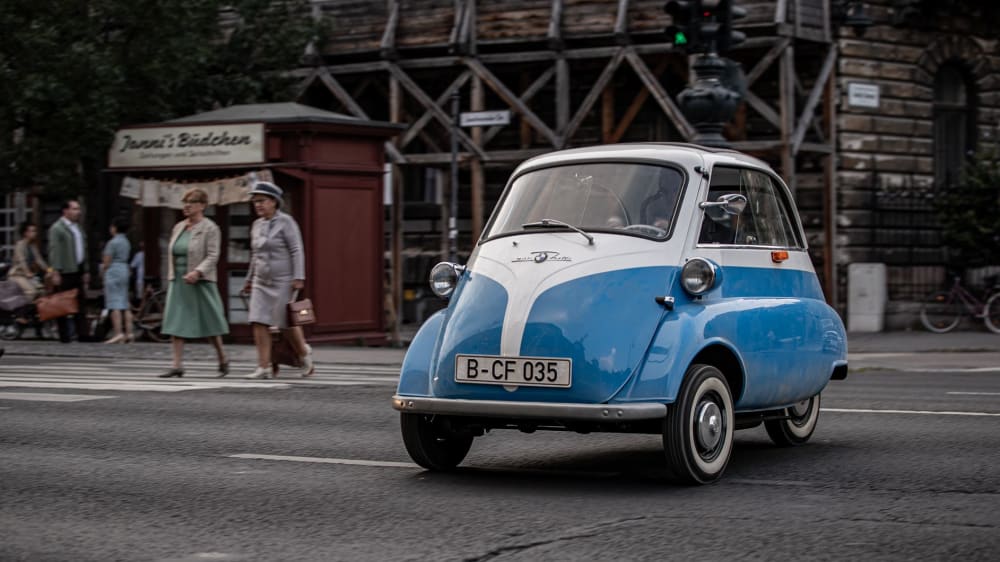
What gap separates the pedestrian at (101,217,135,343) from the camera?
2194 centimetres

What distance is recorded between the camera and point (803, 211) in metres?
24.6

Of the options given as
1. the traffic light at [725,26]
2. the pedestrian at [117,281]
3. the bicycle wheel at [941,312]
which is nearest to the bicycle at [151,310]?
the pedestrian at [117,281]

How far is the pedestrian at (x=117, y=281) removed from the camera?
21.9m

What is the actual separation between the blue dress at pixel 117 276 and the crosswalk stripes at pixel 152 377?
13.8 feet

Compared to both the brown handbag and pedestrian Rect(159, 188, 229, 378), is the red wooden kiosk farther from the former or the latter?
pedestrian Rect(159, 188, 229, 378)

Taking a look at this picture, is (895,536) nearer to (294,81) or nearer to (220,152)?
(220,152)

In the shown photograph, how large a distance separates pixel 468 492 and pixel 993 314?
17.3 meters

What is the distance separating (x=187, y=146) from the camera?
846 inches

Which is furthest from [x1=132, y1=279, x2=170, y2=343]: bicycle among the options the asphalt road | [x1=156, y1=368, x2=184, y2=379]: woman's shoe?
the asphalt road

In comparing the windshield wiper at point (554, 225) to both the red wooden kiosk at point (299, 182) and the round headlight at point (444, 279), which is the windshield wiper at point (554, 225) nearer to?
the round headlight at point (444, 279)

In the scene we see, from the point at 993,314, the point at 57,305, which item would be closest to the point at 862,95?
the point at 993,314

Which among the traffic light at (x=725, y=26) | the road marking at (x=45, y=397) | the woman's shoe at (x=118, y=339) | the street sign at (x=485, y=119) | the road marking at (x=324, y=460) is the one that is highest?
the traffic light at (x=725, y=26)

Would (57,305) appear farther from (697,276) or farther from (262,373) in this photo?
(697,276)

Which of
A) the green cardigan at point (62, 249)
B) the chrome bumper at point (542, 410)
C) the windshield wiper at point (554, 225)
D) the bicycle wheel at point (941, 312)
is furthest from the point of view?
the bicycle wheel at point (941, 312)
